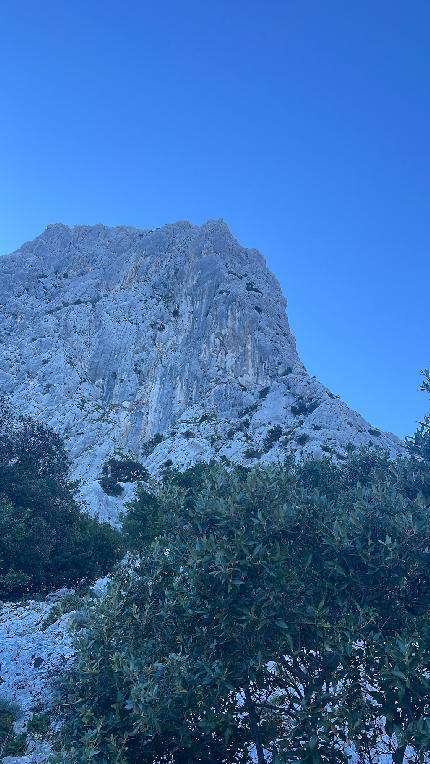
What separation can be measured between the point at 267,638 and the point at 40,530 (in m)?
35.3

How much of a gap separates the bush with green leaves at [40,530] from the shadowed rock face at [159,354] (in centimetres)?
2341

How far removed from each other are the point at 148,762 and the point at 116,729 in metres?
1.06

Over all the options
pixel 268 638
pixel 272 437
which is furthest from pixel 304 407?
pixel 268 638

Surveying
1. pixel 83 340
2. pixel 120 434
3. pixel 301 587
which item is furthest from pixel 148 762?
pixel 83 340

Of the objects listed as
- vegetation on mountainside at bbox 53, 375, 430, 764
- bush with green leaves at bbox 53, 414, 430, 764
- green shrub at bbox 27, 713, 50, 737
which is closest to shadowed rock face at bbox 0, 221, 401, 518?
green shrub at bbox 27, 713, 50, 737

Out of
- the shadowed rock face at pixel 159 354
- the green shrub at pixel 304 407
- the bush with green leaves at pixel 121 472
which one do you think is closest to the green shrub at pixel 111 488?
the bush with green leaves at pixel 121 472

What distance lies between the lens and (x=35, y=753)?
1894 cm

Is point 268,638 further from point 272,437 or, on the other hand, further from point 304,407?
point 304,407

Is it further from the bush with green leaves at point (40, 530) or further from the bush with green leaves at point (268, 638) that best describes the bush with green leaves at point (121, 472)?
the bush with green leaves at point (268, 638)

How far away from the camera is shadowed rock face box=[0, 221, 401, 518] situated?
96.2m

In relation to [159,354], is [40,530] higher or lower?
lower

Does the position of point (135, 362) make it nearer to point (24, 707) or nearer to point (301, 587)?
point (24, 707)

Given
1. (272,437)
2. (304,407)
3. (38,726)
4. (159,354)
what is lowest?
(38,726)

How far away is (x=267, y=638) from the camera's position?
10484mm
